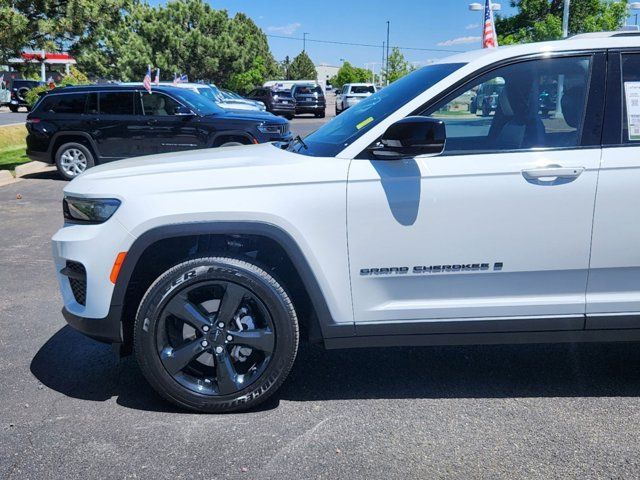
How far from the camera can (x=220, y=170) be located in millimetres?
3465

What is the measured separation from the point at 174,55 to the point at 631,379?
160 feet

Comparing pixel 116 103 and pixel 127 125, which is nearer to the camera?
pixel 127 125

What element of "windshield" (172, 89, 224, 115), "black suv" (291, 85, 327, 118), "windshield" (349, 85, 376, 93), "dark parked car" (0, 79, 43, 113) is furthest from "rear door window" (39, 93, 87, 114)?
"dark parked car" (0, 79, 43, 113)

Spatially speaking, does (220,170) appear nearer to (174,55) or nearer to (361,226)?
(361,226)

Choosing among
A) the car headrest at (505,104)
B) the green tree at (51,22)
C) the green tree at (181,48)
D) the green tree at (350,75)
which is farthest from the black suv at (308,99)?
the green tree at (350,75)

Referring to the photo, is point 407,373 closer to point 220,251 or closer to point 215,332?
point 215,332

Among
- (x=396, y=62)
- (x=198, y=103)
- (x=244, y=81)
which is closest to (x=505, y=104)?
(x=198, y=103)

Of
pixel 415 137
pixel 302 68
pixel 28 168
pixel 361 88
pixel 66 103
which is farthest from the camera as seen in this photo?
pixel 302 68

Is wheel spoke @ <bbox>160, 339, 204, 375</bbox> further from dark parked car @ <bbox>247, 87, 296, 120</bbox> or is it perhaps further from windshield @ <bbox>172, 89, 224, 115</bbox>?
dark parked car @ <bbox>247, 87, 296, 120</bbox>

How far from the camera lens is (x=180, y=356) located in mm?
3445

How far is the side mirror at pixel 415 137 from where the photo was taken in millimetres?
3283

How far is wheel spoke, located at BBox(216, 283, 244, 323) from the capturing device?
134 inches

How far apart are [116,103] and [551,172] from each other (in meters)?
10.8

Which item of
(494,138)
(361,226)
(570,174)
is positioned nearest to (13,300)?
Answer: (361,226)
